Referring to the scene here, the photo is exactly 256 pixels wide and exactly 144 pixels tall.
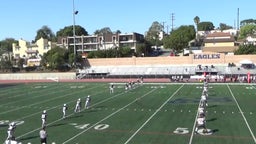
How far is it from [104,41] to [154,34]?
104ft

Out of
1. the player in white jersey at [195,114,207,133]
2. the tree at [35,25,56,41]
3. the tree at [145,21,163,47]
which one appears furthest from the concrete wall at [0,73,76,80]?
the tree at [35,25,56,41]

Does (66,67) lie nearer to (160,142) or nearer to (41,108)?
(41,108)

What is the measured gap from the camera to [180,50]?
93.6m

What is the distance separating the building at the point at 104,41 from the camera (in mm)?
103125

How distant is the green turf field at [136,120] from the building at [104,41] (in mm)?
→ 70051

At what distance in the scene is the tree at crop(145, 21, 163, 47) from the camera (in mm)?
124900

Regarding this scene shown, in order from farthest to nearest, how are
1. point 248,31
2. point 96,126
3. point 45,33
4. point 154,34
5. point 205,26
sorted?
point 205,26
point 45,33
point 154,34
point 248,31
point 96,126

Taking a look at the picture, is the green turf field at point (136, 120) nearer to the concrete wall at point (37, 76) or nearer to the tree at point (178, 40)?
the concrete wall at point (37, 76)

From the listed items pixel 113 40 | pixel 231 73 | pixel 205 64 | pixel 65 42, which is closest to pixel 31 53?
pixel 65 42

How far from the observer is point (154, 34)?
133 meters

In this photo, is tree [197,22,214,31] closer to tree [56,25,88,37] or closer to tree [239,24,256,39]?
tree [239,24,256,39]

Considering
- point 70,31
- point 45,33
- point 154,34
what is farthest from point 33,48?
point 154,34

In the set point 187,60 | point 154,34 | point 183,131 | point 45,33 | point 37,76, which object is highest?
point 45,33

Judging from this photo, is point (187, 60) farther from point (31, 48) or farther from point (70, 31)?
point (70, 31)
